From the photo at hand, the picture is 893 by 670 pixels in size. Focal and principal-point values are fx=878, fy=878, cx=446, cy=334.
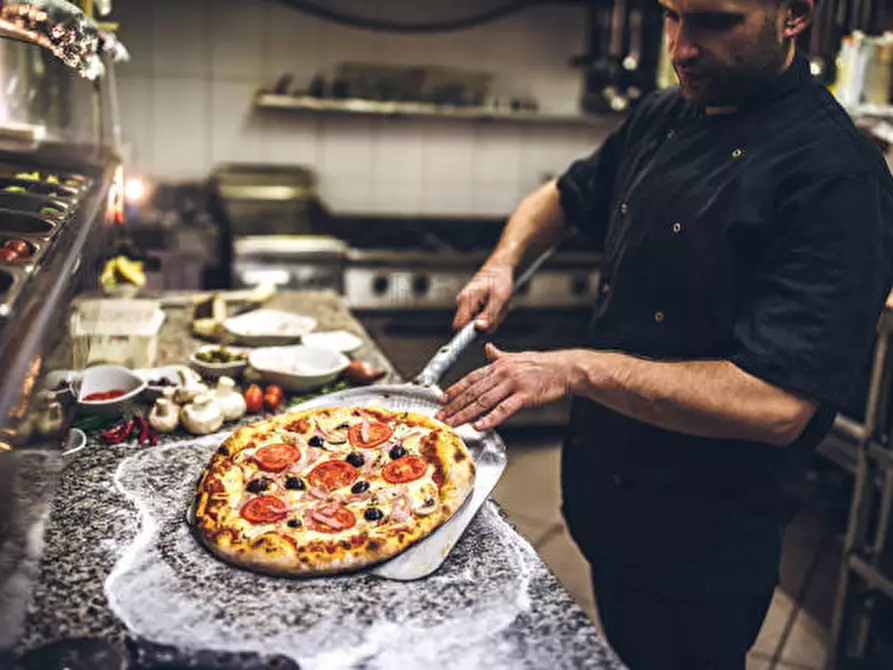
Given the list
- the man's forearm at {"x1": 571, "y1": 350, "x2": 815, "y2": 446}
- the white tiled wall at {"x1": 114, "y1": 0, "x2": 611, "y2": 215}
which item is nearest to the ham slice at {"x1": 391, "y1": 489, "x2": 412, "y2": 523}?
the man's forearm at {"x1": 571, "y1": 350, "x2": 815, "y2": 446}

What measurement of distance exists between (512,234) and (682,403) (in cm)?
101

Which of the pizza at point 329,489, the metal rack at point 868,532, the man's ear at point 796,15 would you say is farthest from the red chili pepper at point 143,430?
the metal rack at point 868,532

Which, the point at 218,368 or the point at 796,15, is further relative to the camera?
the point at 218,368

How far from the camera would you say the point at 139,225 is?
14.4 ft

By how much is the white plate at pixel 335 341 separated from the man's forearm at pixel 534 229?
22.6 inches

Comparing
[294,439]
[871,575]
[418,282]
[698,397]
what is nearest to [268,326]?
[294,439]

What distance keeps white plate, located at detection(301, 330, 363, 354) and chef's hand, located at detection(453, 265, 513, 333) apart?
568 mm

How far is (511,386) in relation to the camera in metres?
1.77

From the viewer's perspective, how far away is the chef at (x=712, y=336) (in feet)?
5.49

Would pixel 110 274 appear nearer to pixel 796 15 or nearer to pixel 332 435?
pixel 332 435

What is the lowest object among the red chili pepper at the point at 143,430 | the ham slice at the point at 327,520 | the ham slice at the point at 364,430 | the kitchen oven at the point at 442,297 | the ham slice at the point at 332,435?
the kitchen oven at the point at 442,297

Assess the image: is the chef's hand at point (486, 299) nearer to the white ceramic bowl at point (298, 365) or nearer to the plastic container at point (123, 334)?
the white ceramic bowl at point (298, 365)

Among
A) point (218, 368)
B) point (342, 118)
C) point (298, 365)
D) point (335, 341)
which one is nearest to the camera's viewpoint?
point (218, 368)

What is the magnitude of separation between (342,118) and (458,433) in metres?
3.93
